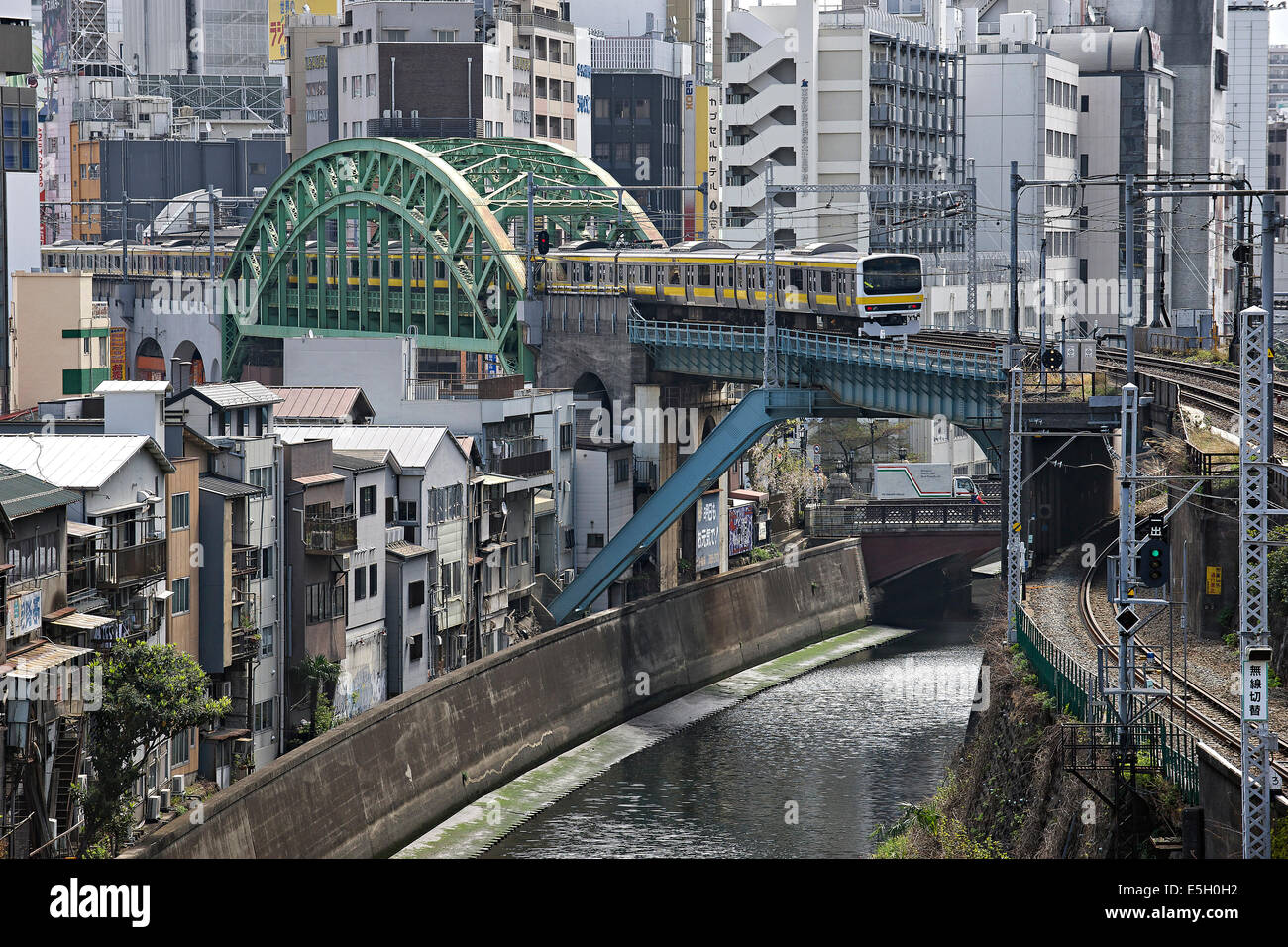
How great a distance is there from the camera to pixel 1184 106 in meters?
118

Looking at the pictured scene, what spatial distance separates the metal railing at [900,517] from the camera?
75.8m

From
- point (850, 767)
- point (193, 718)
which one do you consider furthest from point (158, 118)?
point (193, 718)

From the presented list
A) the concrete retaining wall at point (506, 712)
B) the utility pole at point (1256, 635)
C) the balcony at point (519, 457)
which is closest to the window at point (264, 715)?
the concrete retaining wall at point (506, 712)

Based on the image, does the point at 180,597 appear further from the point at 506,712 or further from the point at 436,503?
the point at 506,712

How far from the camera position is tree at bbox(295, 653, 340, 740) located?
4178cm

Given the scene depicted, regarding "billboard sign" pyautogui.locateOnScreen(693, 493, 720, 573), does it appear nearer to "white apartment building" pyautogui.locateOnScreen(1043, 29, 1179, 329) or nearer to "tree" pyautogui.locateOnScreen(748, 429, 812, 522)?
"tree" pyautogui.locateOnScreen(748, 429, 812, 522)

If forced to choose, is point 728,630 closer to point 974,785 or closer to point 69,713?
point 974,785

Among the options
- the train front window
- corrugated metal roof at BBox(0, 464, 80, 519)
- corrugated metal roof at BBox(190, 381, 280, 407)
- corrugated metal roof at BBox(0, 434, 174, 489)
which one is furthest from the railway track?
the train front window

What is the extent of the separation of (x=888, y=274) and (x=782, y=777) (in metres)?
16.7

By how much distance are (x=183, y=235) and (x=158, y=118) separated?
29.3m

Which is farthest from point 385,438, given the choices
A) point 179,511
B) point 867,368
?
point 867,368

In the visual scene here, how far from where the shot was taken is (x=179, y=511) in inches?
1516

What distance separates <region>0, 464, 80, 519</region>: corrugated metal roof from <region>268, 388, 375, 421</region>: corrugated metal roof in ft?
60.2

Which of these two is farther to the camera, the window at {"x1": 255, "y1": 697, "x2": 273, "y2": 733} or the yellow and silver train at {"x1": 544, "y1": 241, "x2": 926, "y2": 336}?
the yellow and silver train at {"x1": 544, "y1": 241, "x2": 926, "y2": 336}
